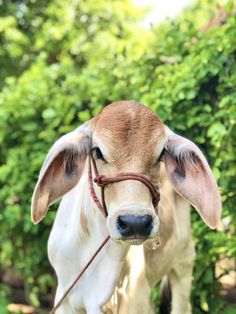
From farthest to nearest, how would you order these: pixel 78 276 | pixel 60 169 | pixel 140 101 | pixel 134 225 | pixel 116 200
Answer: pixel 140 101 < pixel 78 276 < pixel 60 169 < pixel 116 200 < pixel 134 225

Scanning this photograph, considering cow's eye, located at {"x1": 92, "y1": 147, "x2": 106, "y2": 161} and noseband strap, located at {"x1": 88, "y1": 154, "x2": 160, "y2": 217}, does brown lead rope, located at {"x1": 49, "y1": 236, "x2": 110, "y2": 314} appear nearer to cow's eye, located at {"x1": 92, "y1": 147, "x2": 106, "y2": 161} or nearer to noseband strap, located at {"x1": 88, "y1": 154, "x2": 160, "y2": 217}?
noseband strap, located at {"x1": 88, "y1": 154, "x2": 160, "y2": 217}

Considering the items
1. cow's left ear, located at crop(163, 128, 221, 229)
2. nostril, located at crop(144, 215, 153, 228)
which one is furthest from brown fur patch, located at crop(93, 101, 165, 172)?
nostril, located at crop(144, 215, 153, 228)

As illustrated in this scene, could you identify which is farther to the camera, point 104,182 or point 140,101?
point 140,101

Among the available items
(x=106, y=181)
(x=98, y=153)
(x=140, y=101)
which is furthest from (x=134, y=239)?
(x=140, y=101)

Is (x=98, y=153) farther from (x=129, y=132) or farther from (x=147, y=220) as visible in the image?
(x=147, y=220)

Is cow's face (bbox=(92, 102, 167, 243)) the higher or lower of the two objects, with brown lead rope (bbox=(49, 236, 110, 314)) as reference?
higher

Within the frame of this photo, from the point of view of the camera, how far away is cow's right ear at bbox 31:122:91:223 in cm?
275

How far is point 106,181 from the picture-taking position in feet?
8.43

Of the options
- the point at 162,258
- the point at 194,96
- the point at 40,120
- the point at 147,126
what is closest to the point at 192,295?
the point at 162,258

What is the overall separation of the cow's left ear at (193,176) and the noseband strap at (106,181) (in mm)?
238

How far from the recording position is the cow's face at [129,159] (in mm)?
2410

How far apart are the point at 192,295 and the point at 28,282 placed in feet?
4.65

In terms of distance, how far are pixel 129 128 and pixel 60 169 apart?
0.38m

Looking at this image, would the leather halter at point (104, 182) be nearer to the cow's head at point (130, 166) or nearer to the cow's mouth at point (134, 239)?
the cow's head at point (130, 166)
